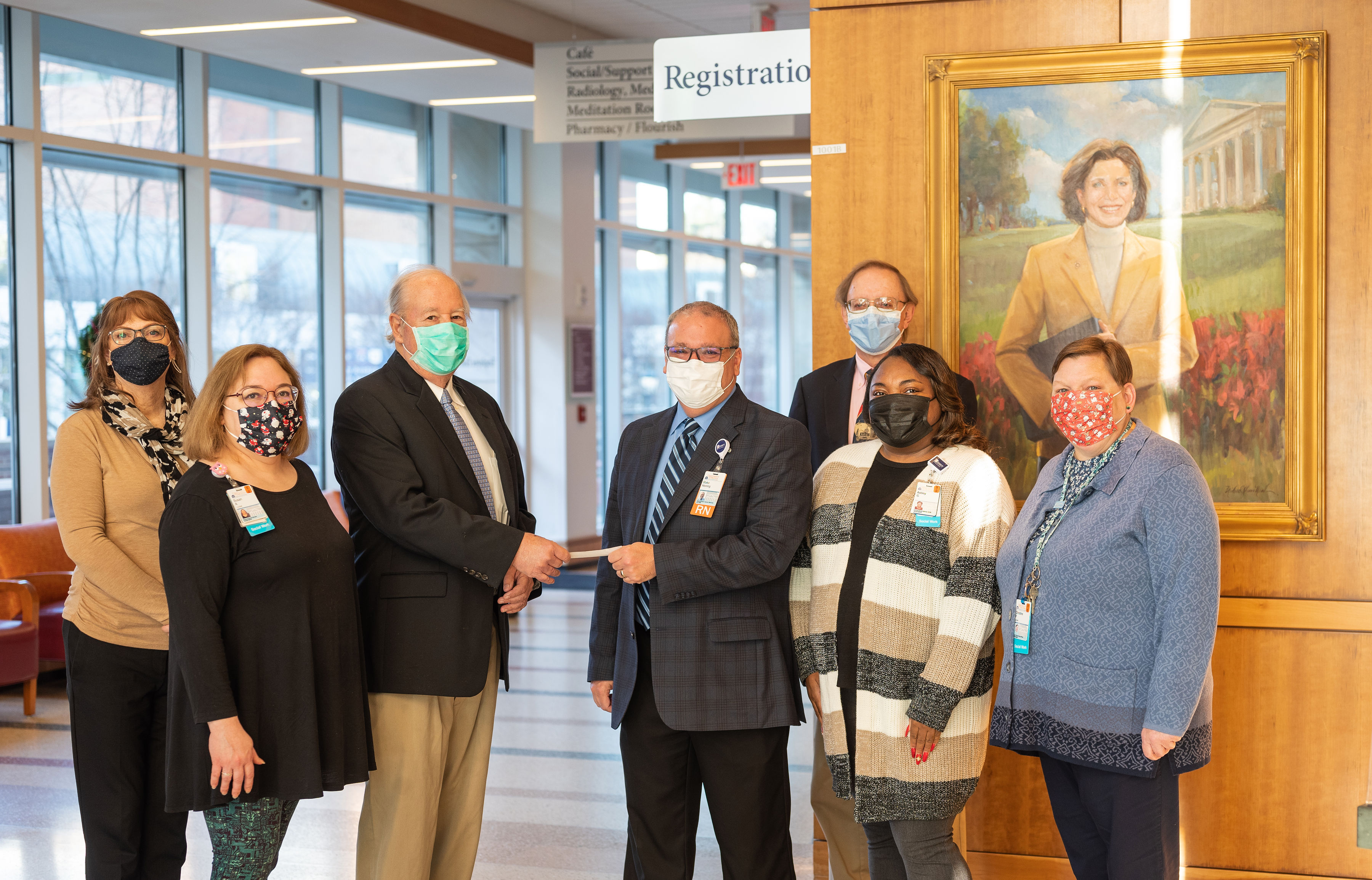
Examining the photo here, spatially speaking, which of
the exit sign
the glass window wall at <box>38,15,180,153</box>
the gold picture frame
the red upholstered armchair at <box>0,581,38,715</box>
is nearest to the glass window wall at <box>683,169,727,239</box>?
the exit sign

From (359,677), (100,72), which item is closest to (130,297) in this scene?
(359,677)

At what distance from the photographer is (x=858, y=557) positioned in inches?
112

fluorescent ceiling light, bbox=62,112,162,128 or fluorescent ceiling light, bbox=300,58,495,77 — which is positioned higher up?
fluorescent ceiling light, bbox=300,58,495,77

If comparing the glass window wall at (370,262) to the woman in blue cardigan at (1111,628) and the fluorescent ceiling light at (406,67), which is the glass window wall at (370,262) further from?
the woman in blue cardigan at (1111,628)

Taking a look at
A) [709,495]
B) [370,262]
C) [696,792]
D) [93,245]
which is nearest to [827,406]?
[709,495]

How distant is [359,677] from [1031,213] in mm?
2366

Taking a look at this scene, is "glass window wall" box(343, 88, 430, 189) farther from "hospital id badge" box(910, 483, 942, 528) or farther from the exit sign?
"hospital id badge" box(910, 483, 942, 528)

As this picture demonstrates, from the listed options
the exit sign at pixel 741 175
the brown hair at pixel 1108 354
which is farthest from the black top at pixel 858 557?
the exit sign at pixel 741 175

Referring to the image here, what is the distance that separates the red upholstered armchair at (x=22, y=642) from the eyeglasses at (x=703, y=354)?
4.94 meters

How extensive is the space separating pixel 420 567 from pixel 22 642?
14.7ft

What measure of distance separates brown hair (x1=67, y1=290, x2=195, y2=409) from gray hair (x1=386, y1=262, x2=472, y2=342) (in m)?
0.54

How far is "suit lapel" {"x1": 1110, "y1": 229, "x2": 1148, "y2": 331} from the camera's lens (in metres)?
3.57

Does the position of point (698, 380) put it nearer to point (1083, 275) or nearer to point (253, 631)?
point (253, 631)

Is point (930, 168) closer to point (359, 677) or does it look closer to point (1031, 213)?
point (1031, 213)
